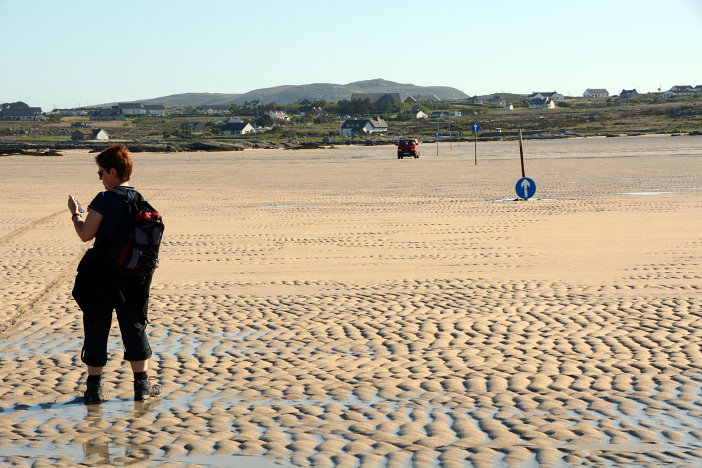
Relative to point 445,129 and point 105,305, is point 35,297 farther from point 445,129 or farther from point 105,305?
point 445,129

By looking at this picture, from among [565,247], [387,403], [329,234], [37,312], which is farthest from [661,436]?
[329,234]

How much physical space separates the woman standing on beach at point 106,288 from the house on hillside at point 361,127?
454 ft

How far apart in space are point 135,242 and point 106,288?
0.41 m

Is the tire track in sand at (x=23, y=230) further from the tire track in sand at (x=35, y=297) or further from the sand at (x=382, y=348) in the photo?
the sand at (x=382, y=348)

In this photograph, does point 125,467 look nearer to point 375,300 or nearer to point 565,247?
point 375,300

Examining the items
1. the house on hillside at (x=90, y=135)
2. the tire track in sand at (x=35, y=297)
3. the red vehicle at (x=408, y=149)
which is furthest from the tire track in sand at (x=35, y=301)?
the house on hillside at (x=90, y=135)

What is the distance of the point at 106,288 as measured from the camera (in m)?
5.80

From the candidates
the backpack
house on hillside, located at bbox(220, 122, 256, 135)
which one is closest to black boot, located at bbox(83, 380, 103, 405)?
the backpack

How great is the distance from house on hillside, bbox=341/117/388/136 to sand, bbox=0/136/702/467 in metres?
131

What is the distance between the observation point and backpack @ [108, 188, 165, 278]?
5.68 meters

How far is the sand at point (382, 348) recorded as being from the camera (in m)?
4.98

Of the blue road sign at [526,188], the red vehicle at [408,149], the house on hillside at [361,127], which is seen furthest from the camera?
the house on hillside at [361,127]

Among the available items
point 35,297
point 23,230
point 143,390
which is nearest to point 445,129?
point 23,230

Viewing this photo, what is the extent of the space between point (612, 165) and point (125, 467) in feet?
130
